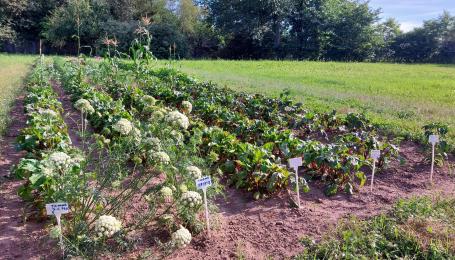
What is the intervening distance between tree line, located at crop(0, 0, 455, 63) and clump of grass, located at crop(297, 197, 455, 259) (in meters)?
30.2

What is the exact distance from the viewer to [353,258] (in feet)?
9.48

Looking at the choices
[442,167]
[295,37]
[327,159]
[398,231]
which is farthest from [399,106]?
[295,37]

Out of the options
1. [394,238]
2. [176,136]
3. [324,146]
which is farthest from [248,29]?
[394,238]

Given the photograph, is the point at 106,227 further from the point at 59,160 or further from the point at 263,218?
the point at 263,218

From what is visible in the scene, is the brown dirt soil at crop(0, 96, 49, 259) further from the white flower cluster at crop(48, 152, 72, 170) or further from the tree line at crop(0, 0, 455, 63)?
the tree line at crop(0, 0, 455, 63)

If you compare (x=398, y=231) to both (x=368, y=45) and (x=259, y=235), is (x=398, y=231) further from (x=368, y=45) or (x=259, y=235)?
(x=368, y=45)

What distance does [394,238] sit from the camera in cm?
316

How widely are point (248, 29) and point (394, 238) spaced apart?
3450cm

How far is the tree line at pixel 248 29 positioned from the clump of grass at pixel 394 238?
3016 cm

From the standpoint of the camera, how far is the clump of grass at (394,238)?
2.96 meters

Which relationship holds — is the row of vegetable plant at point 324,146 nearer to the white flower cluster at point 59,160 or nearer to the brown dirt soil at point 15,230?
the white flower cluster at point 59,160

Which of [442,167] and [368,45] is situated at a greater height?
[368,45]

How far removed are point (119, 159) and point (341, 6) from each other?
3909cm

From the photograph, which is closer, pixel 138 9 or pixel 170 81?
pixel 170 81
